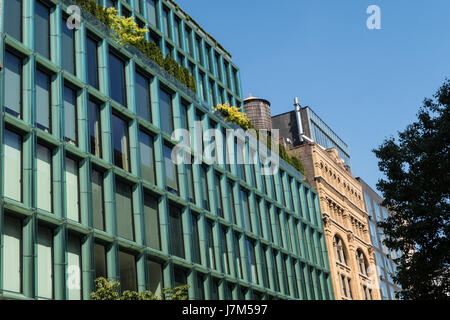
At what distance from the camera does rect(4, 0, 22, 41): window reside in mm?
30031

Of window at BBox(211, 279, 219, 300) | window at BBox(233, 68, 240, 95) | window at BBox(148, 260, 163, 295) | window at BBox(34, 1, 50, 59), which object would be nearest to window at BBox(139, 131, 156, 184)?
window at BBox(148, 260, 163, 295)

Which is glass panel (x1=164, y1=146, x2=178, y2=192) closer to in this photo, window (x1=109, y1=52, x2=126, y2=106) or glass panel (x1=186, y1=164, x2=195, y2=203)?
glass panel (x1=186, y1=164, x2=195, y2=203)

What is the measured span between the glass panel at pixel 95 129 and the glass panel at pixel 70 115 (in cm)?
122

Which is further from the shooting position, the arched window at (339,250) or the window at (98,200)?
the arched window at (339,250)

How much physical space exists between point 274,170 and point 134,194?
22.2 metres

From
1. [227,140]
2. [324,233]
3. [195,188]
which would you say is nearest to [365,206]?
[324,233]

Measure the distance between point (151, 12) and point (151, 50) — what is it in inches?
408

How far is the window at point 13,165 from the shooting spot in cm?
2659

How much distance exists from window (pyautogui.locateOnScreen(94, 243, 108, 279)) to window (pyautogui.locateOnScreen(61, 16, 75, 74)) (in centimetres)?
925

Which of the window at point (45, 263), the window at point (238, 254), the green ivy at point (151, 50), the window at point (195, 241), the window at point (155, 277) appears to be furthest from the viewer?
the window at point (238, 254)

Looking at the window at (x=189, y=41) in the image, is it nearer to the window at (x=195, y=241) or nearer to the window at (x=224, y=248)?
the window at (x=224, y=248)

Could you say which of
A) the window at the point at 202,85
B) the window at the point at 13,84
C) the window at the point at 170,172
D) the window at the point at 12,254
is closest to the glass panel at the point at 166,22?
the window at the point at 202,85

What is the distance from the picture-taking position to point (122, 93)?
37469mm

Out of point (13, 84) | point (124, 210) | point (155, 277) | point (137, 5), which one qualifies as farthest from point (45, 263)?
point (137, 5)
